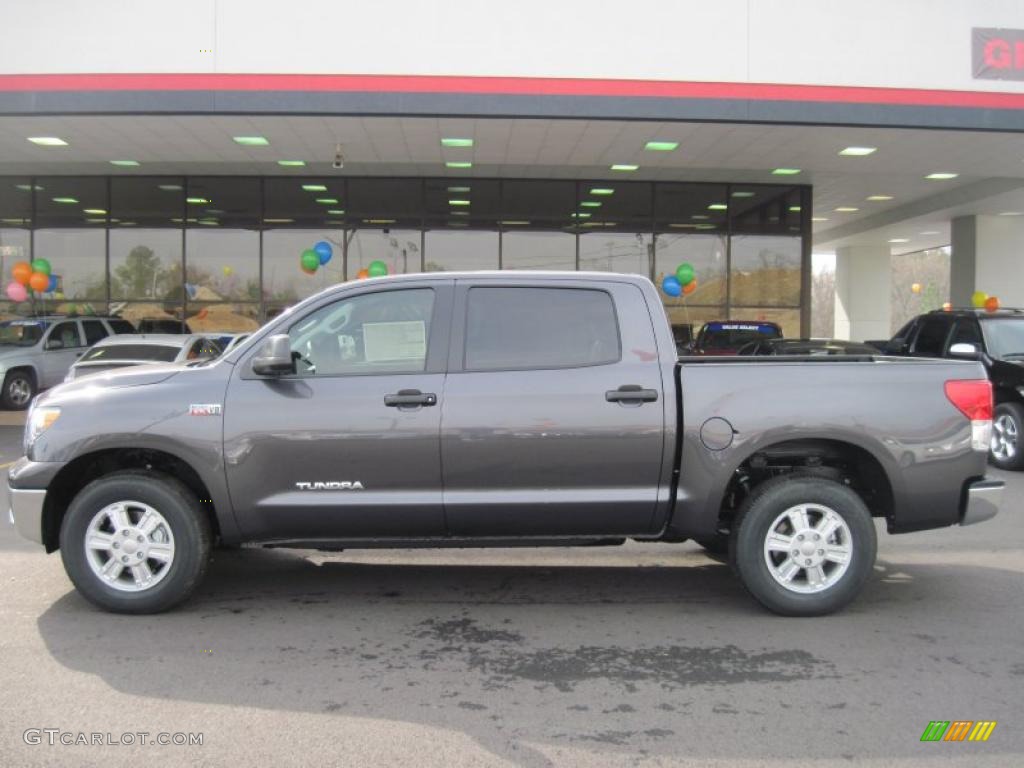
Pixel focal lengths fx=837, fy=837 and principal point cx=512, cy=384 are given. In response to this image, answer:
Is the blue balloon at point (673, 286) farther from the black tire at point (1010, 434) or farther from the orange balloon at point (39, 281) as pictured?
the orange balloon at point (39, 281)

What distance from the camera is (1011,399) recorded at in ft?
33.1

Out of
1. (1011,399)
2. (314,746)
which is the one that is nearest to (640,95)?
(1011,399)

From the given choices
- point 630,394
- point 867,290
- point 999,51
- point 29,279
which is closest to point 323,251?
point 29,279

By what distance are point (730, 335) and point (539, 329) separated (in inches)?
425

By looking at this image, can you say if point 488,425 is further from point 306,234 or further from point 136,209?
point 136,209

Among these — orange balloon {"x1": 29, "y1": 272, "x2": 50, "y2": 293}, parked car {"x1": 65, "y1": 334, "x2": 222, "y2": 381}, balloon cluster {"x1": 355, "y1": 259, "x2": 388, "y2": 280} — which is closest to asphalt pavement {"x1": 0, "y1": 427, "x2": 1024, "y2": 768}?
parked car {"x1": 65, "y1": 334, "x2": 222, "y2": 381}

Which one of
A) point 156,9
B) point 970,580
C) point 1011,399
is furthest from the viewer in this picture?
point 156,9

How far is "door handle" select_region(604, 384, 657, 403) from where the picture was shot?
186 inches

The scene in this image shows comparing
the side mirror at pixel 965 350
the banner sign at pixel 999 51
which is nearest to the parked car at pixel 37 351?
the side mirror at pixel 965 350

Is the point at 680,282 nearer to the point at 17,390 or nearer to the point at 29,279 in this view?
the point at 17,390

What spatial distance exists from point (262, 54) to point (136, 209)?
379 inches

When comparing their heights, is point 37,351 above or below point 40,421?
above

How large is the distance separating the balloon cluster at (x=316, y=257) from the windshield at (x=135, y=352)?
22.8 ft

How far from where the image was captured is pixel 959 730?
356cm
